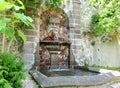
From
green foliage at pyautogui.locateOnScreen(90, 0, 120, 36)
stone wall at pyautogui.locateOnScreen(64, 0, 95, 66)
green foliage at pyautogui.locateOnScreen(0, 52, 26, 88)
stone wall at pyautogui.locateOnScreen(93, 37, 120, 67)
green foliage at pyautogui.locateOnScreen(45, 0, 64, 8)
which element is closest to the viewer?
green foliage at pyautogui.locateOnScreen(0, 52, 26, 88)

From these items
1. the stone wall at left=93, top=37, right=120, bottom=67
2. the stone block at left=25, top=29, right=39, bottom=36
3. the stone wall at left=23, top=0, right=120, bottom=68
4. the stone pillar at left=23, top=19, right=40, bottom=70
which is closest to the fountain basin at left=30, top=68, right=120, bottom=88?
the stone pillar at left=23, top=19, right=40, bottom=70

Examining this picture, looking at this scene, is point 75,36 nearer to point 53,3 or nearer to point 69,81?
point 53,3

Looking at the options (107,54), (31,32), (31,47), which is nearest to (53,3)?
(31,32)

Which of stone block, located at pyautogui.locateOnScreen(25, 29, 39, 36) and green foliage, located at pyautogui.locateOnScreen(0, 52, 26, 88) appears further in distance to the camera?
stone block, located at pyautogui.locateOnScreen(25, 29, 39, 36)

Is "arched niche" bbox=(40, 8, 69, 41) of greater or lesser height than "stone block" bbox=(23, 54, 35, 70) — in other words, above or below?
above

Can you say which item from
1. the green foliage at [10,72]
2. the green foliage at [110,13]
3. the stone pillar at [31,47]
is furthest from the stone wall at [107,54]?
the green foliage at [10,72]

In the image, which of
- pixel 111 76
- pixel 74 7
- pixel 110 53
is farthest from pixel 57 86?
pixel 110 53

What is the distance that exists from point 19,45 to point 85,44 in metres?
3.09

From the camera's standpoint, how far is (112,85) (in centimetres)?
413

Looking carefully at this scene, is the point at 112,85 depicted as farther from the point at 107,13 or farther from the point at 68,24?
A: the point at 68,24

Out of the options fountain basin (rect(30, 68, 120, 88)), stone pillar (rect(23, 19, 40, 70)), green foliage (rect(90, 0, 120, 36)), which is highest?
green foliage (rect(90, 0, 120, 36))

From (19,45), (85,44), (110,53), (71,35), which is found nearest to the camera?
(19,45)

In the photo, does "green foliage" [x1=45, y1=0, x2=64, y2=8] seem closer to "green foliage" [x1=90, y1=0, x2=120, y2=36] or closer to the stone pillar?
the stone pillar

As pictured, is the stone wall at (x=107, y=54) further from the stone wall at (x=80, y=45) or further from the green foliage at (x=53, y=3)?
the green foliage at (x=53, y=3)
